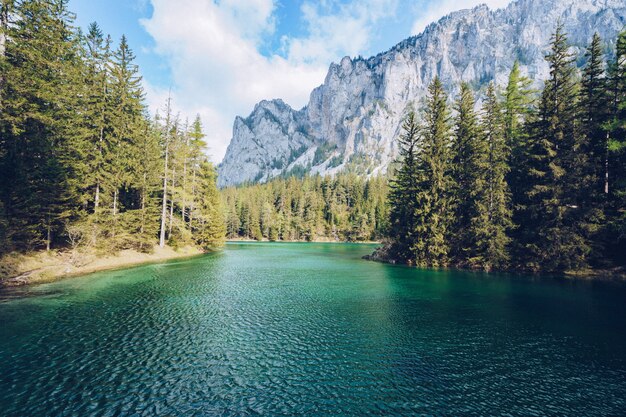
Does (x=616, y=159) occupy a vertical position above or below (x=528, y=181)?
above

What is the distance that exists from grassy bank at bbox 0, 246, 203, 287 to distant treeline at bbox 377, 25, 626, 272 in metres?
36.5

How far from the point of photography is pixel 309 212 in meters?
113

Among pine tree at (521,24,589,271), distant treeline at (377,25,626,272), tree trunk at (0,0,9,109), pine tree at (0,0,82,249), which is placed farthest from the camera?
pine tree at (521,24,589,271)

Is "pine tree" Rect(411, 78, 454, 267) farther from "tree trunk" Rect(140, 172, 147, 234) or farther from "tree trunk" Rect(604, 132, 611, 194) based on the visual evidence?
"tree trunk" Rect(140, 172, 147, 234)

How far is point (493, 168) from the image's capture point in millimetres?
35250

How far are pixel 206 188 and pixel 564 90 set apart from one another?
54351 mm

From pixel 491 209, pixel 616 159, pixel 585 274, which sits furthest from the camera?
pixel 491 209

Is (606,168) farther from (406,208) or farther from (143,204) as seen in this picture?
(143,204)

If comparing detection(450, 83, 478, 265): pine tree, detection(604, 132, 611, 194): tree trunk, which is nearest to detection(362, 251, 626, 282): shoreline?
detection(450, 83, 478, 265): pine tree

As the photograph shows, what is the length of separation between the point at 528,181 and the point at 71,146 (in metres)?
51.2

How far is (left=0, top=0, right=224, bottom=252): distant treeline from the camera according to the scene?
72.4 feet

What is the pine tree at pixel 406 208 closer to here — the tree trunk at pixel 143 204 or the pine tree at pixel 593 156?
the pine tree at pixel 593 156

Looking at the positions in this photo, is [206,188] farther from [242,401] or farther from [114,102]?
[242,401]

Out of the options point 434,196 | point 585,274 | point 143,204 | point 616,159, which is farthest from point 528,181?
point 143,204
